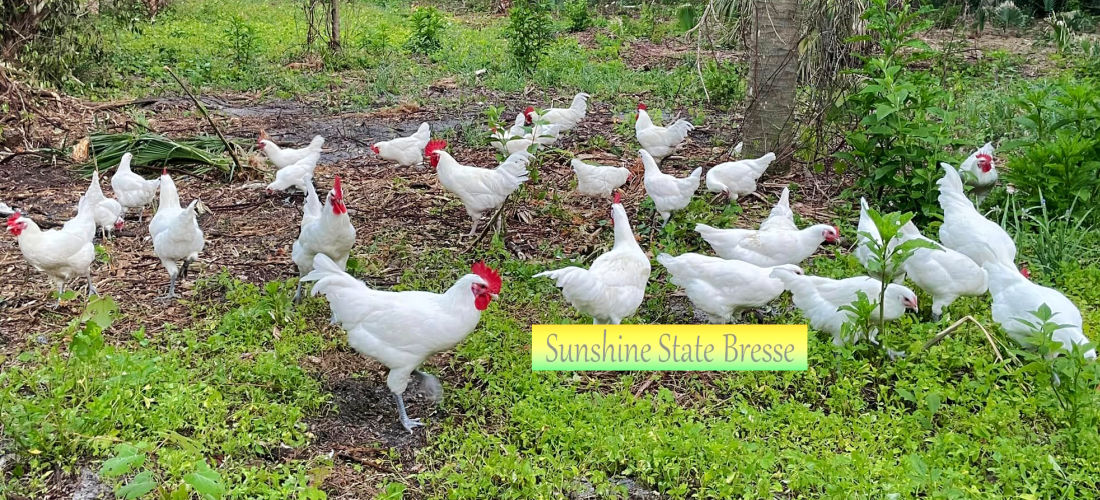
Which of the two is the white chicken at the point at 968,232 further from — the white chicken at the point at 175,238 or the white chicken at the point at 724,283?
the white chicken at the point at 175,238

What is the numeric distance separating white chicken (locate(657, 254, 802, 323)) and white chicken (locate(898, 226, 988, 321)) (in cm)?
67

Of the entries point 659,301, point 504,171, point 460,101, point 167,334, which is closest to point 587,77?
point 460,101

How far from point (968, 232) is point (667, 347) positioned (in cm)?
235

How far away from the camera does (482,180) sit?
6.40 m

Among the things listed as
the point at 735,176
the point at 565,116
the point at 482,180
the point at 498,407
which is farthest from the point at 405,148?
the point at 498,407

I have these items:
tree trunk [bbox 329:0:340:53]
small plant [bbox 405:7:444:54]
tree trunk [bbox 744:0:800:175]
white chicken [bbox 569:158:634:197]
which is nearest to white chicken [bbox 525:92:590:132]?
white chicken [bbox 569:158:634:197]

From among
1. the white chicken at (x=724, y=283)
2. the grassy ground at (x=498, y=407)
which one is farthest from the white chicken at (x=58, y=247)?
the white chicken at (x=724, y=283)

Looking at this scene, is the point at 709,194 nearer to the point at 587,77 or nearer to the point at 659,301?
the point at 659,301

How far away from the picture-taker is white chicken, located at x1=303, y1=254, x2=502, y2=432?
4.01 metres

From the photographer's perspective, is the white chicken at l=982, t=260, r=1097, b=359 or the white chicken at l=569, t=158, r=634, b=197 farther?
the white chicken at l=569, t=158, r=634, b=197

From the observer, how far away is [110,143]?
798cm

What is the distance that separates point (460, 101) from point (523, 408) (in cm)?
729

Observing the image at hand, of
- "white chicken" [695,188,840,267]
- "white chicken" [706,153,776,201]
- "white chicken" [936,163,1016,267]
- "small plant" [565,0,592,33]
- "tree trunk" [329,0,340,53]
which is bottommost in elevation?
"small plant" [565,0,592,33]

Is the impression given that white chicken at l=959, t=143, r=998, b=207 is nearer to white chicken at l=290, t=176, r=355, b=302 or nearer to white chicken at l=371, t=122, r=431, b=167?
white chicken at l=290, t=176, r=355, b=302
